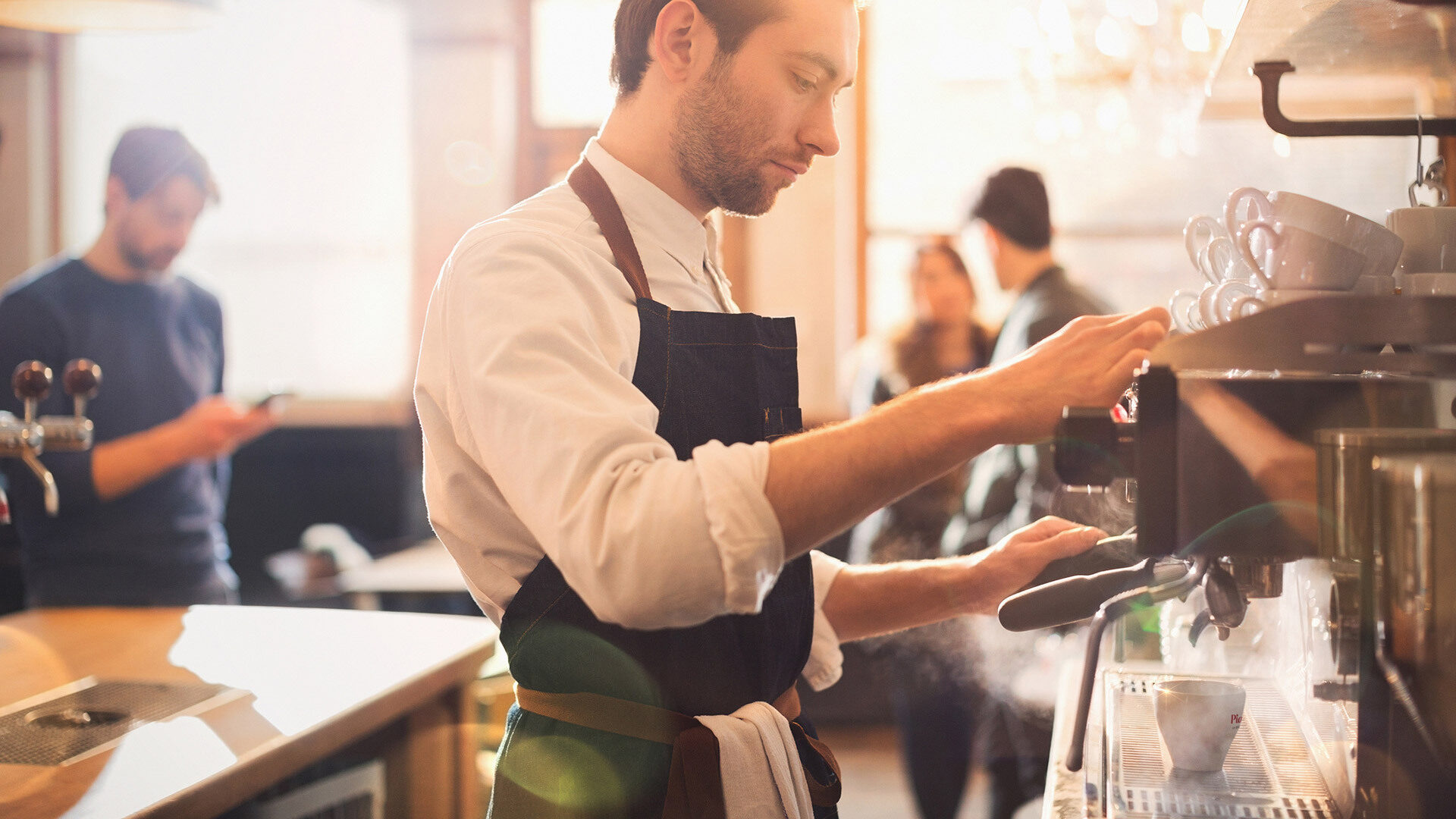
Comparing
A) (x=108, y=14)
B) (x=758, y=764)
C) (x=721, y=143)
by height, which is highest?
(x=108, y=14)

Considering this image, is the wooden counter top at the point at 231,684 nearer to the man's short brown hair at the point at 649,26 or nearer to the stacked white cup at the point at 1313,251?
the man's short brown hair at the point at 649,26

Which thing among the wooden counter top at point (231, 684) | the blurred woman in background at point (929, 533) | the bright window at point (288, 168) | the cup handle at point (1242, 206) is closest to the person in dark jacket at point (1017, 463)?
the blurred woman in background at point (929, 533)

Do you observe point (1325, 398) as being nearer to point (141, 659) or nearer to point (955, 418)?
point (955, 418)

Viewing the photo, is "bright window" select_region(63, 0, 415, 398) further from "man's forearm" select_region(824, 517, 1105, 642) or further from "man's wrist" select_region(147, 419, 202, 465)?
"man's forearm" select_region(824, 517, 1105, 642)

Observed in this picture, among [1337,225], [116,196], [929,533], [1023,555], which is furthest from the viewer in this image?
[929,533]

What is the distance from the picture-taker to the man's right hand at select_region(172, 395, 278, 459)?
7.02 ft

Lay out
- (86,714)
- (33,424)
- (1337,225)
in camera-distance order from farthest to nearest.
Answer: (33,424), (86,714), (1337,225)

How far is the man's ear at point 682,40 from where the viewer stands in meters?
0.97

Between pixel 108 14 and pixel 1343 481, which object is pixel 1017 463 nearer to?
pixel 1343 481

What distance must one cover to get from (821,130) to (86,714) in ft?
3.77

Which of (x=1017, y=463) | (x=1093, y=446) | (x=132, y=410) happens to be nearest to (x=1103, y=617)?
(x=1093, y=446)

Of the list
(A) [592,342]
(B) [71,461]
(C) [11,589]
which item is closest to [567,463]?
(A) [592,342]

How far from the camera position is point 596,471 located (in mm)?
723

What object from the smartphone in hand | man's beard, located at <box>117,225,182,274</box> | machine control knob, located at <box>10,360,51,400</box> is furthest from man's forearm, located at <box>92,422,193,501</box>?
machine control knob, located at <box>10,360,51,400</box>
